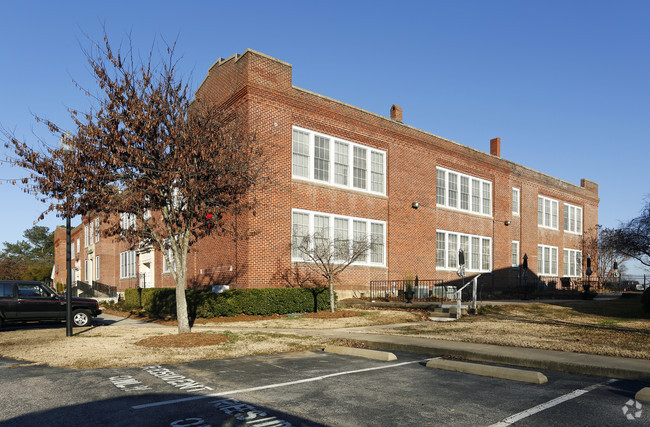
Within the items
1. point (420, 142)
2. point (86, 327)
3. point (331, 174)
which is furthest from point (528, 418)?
point (420, 142)

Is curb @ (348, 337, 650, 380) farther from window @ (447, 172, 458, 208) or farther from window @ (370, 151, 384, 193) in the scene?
window @ (447, 172, 458, 208)

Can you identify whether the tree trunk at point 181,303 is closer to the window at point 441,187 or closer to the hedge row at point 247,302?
the hedge row at point 247,302

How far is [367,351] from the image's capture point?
10234mm

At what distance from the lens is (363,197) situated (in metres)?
25.8

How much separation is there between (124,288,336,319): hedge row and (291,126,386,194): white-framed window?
5.75m

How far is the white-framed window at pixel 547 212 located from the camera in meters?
40.2

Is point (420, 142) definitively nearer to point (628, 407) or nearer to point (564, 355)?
point (564, 355)

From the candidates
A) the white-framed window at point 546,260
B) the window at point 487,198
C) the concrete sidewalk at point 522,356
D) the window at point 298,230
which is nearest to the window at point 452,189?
the window at point 487,198

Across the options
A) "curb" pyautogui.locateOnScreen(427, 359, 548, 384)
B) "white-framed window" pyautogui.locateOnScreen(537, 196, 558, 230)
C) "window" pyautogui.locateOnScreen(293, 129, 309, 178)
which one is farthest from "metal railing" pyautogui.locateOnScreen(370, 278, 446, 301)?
"white-framed window" pyautogui.locateOnScreen(537, 196, 558, 230)

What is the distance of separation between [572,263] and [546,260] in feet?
17.6

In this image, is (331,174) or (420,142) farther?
(420,142)

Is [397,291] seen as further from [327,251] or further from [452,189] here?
[452,189]

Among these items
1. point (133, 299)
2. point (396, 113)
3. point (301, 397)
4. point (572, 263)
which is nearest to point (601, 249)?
point (572, 263)

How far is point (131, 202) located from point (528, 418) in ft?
32.7
